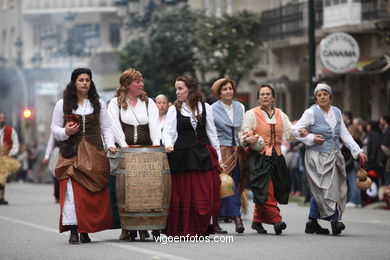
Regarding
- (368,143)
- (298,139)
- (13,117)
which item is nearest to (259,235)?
(298,139)

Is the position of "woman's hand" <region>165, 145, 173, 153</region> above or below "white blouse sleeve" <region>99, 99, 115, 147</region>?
below

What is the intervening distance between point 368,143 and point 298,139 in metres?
9.34

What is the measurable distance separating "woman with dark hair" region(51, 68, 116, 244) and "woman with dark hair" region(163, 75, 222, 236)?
0.74 m

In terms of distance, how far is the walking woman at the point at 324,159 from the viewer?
54.1 feet

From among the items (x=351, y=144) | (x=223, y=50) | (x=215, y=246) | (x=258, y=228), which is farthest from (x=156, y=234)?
(x=223, y=50)

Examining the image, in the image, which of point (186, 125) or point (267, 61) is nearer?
point (186, 125)

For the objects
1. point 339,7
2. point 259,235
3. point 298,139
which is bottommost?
point 259,235

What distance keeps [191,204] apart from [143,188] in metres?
0.75

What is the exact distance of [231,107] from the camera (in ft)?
56.9

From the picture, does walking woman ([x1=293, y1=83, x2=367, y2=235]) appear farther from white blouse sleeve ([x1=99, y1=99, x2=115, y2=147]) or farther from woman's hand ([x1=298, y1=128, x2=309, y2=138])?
white blouse sleeve ([x1=99, y1=99, x2=115, y2=147])

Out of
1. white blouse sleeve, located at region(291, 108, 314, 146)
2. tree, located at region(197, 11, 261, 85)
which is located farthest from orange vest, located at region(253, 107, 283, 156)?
tree, located at region(197, 11, 261, 85)

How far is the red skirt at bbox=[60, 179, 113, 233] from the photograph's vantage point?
15023mm

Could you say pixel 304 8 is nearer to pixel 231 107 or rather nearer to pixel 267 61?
pixel 267 61

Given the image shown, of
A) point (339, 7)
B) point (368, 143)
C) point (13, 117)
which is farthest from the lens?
point (13, 117)
